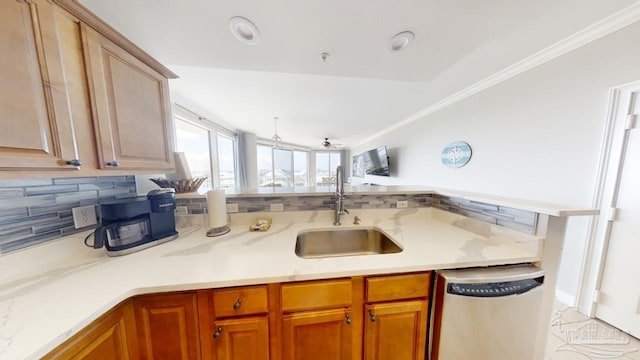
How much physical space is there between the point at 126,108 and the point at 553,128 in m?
3.25

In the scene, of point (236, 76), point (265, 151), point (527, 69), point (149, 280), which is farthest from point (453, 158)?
point (265, 151)

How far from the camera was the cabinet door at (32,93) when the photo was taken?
1.86 ft

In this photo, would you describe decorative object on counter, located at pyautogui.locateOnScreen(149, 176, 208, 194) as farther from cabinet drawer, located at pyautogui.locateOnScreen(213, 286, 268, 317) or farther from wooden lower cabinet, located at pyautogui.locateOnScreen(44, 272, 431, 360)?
cabinet drawer, located at pyautogui.locateOnScreen(213, 286, 268, 317)

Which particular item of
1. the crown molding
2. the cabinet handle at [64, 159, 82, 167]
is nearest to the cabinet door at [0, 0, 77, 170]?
the cabinet handle at [64, 159, 82, 167]

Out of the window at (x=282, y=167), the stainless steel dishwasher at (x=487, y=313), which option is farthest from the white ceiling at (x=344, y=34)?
the window at (x=282, y=167)

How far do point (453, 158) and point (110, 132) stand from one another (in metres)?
3.59

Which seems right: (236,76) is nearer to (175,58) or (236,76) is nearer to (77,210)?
(175,58)

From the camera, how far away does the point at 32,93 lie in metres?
0.62

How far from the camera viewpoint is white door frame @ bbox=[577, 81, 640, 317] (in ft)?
4.47

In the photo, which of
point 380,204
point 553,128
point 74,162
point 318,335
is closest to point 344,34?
point 380,204

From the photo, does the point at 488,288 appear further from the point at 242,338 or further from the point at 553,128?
the point at 553,128

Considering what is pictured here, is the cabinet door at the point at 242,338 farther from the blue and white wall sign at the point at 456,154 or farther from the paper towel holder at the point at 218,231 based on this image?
the blue and white wall sign at the point at 456,154

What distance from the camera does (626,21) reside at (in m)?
1.26

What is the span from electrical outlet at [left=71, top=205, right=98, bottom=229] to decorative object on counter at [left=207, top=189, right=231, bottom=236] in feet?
1.79
